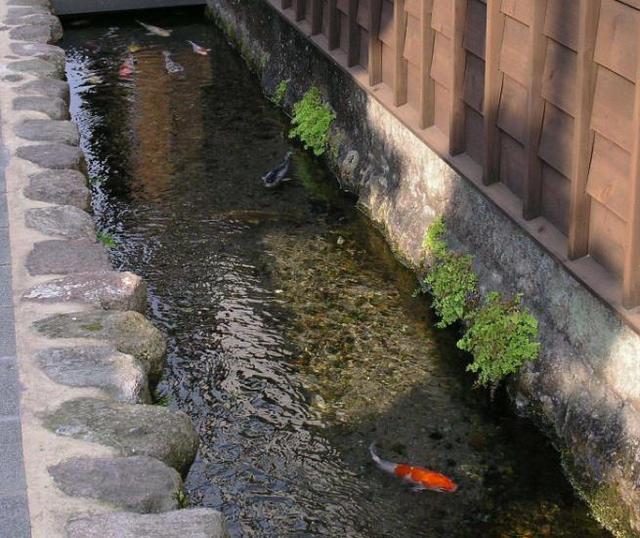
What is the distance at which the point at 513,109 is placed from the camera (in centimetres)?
597

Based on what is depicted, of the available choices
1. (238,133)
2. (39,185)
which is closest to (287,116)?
(238,133)

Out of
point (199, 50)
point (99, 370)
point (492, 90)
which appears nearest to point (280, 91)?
point (199, 50)

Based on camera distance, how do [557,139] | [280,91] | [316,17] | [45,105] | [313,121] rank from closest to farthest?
[557,139] < [45,105] < [313,121] < [316,17] < [280,91]

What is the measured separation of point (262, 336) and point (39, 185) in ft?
5.25

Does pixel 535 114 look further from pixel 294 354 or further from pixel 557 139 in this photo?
pixel 294 354

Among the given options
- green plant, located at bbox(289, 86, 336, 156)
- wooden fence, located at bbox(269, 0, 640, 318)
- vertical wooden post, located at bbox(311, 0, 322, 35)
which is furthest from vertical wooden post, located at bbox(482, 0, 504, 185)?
vertical wooden post, located at bbox(311, 0, 322, 35)

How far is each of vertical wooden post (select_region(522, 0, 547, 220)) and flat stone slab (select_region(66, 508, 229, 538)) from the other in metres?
2.57

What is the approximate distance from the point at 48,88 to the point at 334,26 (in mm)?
2320

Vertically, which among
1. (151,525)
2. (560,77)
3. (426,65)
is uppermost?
(560,77)

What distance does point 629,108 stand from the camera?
186 inches

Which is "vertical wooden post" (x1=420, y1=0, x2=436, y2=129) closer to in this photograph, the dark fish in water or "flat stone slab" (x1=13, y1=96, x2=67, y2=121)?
the dark fish in water

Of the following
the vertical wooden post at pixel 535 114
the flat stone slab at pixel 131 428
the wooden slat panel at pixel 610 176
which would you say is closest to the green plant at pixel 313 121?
the vertical wooden post at pixel 535 114

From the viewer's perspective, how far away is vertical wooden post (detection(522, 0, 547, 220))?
541 cm

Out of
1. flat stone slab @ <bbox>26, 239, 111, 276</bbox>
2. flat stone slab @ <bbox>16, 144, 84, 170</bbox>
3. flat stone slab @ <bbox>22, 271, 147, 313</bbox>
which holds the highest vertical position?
flat stone slab @ <bbox>22, 271, 147, 313</bbox>
